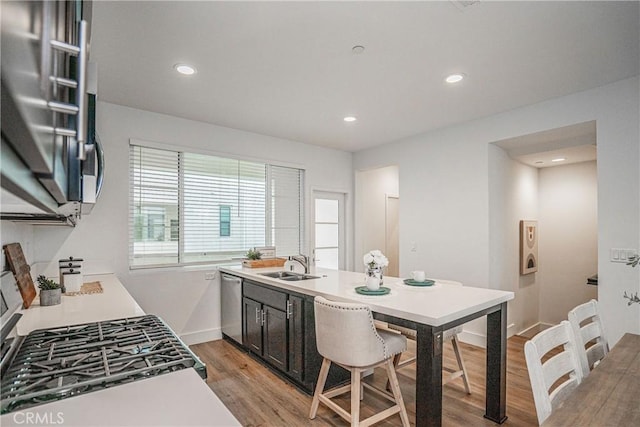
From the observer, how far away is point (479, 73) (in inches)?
108

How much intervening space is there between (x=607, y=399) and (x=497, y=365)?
1.10 m

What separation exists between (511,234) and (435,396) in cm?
316

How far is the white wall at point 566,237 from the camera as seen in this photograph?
4.51 meters

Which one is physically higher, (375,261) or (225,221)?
(225,221)

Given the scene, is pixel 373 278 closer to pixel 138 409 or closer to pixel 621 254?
pixel 138 409

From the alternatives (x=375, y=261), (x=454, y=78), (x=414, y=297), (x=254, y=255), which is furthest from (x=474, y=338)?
(x=454, y=78)

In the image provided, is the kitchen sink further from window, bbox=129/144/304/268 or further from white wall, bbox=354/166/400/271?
white wall, bbox=354/166/400/271

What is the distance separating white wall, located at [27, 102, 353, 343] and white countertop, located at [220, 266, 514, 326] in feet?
4.40

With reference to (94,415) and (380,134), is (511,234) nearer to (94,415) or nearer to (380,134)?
(380,134)

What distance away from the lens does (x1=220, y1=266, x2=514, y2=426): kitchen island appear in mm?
1841

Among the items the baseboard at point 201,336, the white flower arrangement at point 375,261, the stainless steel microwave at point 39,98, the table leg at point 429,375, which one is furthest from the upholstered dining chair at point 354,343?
the baseboard at point 201,336

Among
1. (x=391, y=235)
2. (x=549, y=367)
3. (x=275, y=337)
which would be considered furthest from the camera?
(x=391, y=235)

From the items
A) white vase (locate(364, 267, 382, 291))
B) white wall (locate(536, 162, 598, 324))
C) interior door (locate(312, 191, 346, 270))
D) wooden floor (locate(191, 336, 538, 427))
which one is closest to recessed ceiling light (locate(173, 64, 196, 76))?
white vase (locate(364, 267, 382, 291))

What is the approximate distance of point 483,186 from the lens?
392cm
